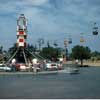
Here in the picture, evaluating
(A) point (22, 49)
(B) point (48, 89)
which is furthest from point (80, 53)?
(B) point (48, 89)

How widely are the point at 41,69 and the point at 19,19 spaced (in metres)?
10.3

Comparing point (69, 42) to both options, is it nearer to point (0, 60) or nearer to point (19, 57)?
point (19, 57)

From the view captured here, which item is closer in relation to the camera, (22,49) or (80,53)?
(22,49)

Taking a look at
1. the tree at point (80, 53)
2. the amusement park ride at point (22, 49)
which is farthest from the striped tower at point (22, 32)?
the tree at point (80, 53)

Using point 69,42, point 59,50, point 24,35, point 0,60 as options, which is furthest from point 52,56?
point 24,35

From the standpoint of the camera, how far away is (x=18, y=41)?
70.2 meters

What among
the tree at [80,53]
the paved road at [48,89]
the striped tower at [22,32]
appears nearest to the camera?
the paved road at [48,89]

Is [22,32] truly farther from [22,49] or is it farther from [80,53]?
[80,53]

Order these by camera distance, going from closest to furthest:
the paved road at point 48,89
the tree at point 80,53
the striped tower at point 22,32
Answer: the paved road at point 48,89, the striped tower at point 22,32, the tree at point 80,53

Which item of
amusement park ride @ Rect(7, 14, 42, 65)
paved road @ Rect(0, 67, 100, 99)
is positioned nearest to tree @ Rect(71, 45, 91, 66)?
amusement park ride @ Rect(7, 14, 42, 65)

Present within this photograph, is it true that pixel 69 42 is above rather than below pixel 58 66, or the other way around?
above

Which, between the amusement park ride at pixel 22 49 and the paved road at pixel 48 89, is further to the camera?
the amusement park ride at pixel 22 49

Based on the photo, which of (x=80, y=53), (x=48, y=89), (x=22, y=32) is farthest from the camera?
(x=80, y=53)

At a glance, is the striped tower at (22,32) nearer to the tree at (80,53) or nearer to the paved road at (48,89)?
the paved road at (48,89)
